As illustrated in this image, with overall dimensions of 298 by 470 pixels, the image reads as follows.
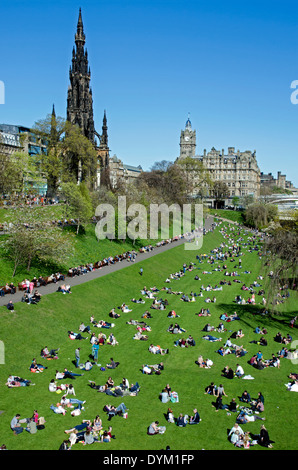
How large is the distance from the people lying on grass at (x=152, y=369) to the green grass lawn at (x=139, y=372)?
0.31m

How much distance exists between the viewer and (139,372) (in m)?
23.0

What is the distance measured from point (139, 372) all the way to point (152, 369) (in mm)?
763

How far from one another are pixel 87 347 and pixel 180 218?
6416cm

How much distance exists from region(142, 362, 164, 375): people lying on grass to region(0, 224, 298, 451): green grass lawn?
31cm

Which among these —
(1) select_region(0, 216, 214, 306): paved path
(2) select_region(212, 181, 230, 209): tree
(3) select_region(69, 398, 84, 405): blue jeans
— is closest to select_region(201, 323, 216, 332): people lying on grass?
(1) select_region(0, 216, 214, 306): paved path

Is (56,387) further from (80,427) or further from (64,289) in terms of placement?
(64,289)

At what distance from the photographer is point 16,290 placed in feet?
109

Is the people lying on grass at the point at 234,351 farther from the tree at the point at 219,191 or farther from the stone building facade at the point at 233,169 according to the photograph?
the stone building facade at the point at 233,169

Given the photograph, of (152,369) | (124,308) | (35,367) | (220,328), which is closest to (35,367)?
(35,367)

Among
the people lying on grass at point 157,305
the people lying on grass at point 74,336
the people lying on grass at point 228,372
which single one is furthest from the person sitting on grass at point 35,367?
the people lying on grass at point 157,305

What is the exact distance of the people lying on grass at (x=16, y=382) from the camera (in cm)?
2014

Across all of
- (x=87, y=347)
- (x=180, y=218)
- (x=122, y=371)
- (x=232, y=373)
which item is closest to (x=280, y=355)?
(x=232, y=373)

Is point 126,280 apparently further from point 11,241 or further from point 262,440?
point 262,440

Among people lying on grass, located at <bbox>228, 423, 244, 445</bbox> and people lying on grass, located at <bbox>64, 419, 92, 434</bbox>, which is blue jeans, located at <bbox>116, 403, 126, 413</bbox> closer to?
people lying on grass, located at <bbox>64, 419, 92, 434</bbox>
